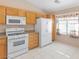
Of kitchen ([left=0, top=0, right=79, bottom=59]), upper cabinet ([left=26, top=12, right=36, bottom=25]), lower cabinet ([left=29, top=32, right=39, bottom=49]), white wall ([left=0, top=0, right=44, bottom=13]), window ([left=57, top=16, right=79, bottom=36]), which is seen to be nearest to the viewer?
kitchen ([left=0, top=0, right=79, bottom=59])

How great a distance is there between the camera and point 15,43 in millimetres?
3250

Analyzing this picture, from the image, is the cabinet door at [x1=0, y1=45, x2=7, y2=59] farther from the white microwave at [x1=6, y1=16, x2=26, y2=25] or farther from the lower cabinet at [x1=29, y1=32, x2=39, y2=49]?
the lower cabinet at [x1=29, y1=32, x2=39, y2=49]

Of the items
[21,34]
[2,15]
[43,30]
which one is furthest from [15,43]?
[43,30]

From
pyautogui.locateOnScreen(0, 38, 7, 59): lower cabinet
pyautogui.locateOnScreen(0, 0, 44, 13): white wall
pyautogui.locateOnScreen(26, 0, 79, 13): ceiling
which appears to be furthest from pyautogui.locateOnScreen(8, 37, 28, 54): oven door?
pyautogui.locateOnScreen(26, 0, 79, 13): ceiling

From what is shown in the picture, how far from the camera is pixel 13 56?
10.4 feet

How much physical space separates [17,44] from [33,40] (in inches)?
45.1

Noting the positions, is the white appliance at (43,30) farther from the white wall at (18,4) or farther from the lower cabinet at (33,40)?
the white wall at (18,4)

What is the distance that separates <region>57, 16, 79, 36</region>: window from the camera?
765 cm

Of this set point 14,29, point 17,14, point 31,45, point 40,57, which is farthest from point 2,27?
point 40,57

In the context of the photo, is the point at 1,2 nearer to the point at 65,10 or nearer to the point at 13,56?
the point at 13,56

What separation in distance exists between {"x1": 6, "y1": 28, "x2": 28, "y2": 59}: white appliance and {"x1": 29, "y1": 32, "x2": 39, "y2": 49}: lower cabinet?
0.37m

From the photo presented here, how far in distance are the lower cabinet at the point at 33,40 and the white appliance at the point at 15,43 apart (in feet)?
1.22

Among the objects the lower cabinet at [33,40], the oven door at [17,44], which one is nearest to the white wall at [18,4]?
the lower cabinet at [33,40]

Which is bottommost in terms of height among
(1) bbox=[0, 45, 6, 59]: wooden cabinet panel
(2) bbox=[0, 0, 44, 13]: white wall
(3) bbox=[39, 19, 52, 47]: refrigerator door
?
(1) bbox=[0, 45, 6, 59]: wooden cabinet panel
